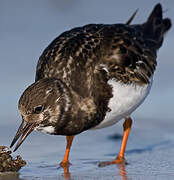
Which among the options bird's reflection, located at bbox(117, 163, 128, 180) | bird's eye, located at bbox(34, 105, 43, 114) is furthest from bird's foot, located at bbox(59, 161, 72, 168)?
bird's eye, located at bbox(34, 105, 43, 114)

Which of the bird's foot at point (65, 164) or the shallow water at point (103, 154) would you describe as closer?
the shallow water at point (103, 154)

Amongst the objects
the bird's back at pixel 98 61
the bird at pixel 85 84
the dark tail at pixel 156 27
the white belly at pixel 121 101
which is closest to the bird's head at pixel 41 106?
the bird at pixel 85 84

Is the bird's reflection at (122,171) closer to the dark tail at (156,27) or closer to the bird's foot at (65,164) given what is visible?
the bird's foot at (65,164)

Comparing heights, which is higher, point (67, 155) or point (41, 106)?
point (41, 106)

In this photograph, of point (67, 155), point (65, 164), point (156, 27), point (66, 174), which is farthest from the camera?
point (156, 27)

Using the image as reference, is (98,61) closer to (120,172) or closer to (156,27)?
(120,172)

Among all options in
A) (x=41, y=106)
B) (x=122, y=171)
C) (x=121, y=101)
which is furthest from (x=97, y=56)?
(x=122, y=171)

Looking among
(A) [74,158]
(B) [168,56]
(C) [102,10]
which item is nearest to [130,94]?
(A) [74,158]
